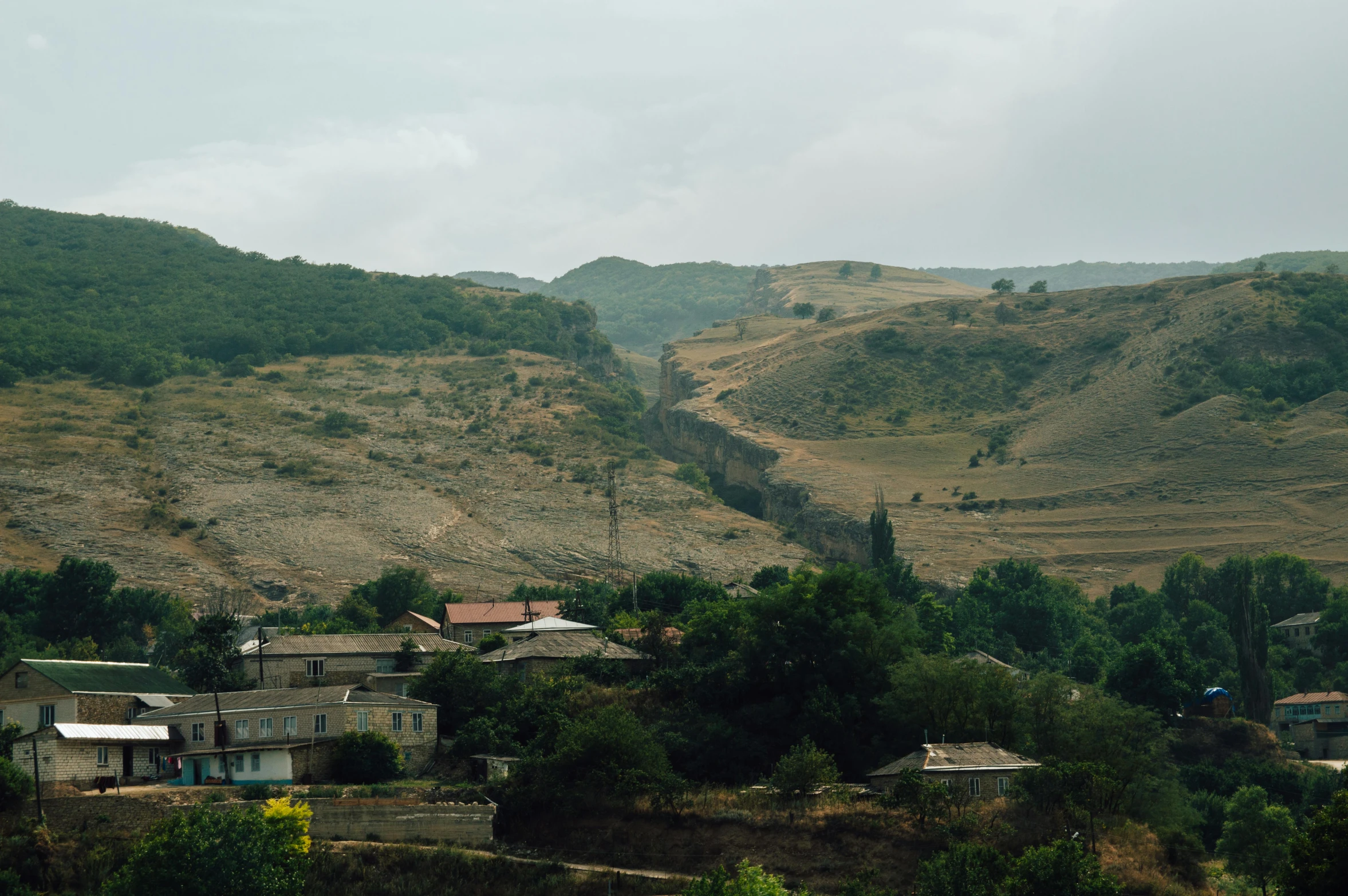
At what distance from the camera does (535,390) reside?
5556 inches

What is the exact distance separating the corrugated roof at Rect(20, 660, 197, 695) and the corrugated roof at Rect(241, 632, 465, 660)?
373 centimetres

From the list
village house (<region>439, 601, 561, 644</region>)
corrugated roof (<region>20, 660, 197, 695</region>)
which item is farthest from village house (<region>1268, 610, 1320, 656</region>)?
corrugated roof (<region>20, 660, 197, 695</region>)

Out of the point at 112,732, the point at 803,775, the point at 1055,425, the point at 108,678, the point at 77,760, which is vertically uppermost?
the point at 1055,425

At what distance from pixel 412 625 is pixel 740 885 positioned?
40.7 meters

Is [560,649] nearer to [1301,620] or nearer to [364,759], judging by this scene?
[364,759]

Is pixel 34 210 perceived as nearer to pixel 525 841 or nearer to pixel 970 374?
pixel 970 374

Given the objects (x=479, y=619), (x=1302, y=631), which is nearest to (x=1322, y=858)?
(x=479, y=619)

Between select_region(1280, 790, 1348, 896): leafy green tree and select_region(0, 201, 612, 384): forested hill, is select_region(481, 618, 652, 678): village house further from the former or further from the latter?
select_region(0, 201, 612, 384): forested hill

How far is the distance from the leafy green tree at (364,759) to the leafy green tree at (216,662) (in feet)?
33.6

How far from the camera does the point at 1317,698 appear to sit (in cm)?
7450

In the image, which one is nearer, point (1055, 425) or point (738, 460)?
point (1055, 425)

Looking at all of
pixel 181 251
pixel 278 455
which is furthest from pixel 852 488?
pixel 181 251

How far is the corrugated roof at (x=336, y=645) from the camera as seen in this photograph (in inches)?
2419

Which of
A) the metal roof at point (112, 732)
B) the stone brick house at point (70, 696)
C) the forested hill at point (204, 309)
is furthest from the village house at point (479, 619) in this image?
the forested hill at point (204, 309)
